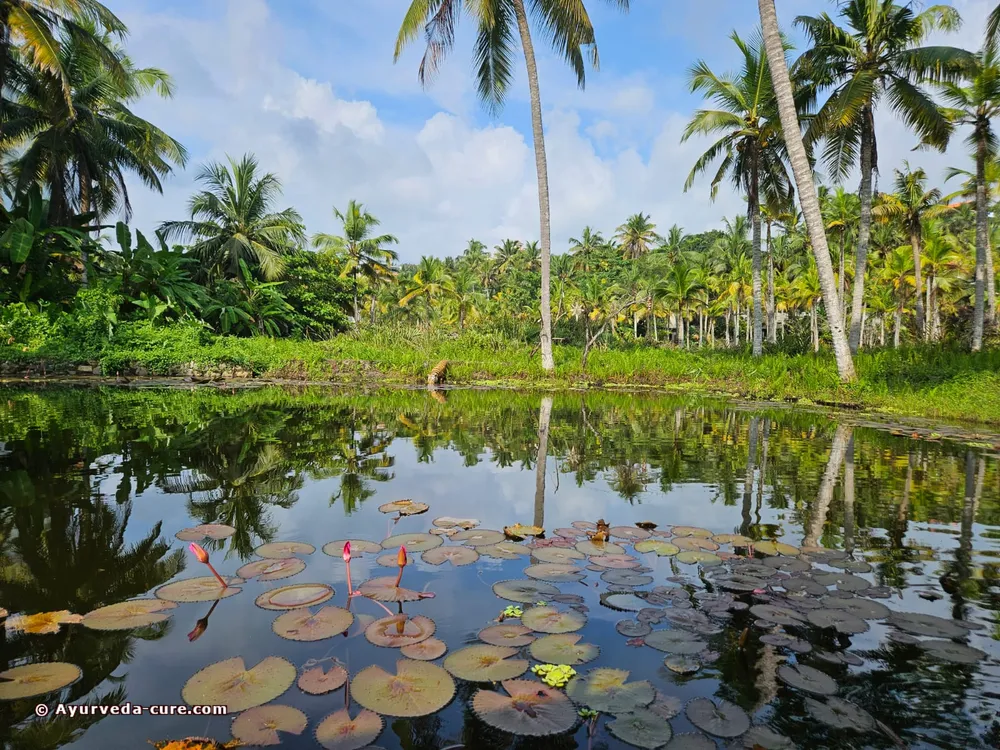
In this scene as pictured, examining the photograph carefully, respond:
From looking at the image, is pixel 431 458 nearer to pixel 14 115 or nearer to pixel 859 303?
pixel 859 303

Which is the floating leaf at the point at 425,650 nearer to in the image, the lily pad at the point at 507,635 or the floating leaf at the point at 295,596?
the lily pad at the point at 507,635

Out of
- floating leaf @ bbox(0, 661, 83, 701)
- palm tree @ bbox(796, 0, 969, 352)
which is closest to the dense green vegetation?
palm tree @ bbox(796, 0, 969, 352)

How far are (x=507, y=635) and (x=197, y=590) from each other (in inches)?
66.9

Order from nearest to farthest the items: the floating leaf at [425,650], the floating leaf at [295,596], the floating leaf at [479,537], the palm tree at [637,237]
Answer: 1. the floating leaf at [425,650]
2. the floating leaf at [295,596]
3. the floating leaf at [479,537]
4. the palm tree at [637,237]

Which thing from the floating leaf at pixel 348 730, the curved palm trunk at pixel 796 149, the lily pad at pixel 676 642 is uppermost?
the curved palm trunk at pixel 796 149

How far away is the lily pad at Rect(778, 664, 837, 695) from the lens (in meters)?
2.16

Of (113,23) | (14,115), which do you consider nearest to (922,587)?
(113,23)

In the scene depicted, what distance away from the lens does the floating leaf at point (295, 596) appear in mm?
2826

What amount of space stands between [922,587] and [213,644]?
3.76 m

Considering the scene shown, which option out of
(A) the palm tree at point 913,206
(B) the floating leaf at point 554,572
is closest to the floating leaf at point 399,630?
(B) the floating leaf at point 554,572

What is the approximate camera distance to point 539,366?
1912cm

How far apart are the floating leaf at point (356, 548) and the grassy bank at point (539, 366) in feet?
39.7

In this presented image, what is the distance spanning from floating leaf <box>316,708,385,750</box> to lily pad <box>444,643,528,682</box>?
0.41 m

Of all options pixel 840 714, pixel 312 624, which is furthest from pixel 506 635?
pixel 840 714
